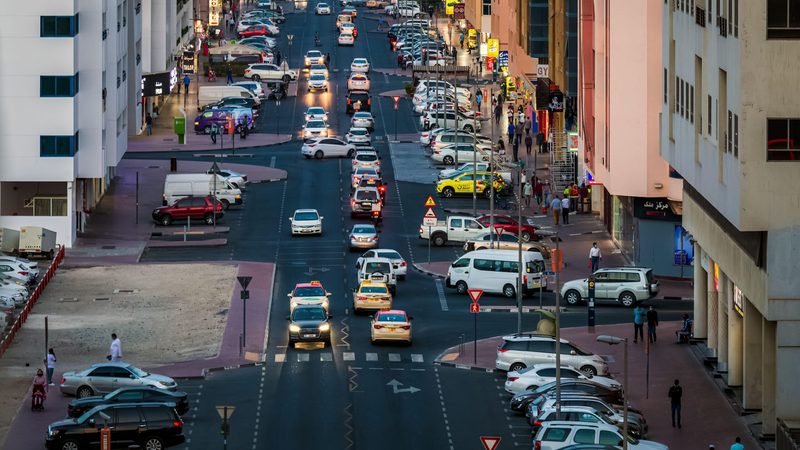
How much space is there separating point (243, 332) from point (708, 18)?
940 inches

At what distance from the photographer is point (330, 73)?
7667 inches

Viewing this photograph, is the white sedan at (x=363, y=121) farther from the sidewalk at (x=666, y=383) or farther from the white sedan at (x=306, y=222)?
the sidewalk at (x=666, y=383)

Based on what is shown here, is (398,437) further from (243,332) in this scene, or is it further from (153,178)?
(153,178)

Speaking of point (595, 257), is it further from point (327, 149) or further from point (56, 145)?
point (327, 149)

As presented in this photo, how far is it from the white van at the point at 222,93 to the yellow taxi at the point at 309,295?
76.9 meters

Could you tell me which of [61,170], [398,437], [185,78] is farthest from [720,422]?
[185,78]

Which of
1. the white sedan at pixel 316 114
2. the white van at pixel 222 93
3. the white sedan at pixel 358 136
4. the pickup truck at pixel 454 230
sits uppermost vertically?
the white van at pixel 222 93

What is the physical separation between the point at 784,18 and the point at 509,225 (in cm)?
4688

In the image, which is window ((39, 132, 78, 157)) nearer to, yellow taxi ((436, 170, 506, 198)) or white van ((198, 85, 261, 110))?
yellow taxi ((436, 170, 506, 198))

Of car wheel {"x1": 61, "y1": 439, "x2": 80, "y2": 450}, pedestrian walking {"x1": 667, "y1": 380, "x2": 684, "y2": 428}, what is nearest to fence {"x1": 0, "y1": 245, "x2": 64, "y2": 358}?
car wheel {"x1": 61, "y1": 439, "x2": 80, "y2": 450}

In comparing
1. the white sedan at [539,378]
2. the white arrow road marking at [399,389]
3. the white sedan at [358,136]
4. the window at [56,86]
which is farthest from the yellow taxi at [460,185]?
the white sedan at [539,378]

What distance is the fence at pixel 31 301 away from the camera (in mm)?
88188

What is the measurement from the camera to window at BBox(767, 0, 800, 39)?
69812 mm

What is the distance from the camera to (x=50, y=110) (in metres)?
113
